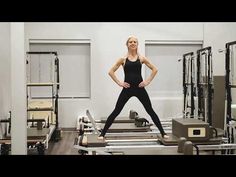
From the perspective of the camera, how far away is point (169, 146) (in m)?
4.25

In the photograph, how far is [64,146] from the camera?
6.46 m

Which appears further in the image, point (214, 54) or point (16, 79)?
point (214, 54)

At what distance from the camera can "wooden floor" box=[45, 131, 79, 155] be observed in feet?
19.2

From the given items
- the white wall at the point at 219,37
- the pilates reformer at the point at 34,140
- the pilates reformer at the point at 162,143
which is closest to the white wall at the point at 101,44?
the white wall at the point at 219,37

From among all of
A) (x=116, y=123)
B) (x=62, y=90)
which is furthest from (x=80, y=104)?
(x=116, y=123)

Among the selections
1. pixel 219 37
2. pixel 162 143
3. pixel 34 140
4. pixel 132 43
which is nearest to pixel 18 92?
pixel 34 140

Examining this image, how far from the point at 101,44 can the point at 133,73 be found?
406cm

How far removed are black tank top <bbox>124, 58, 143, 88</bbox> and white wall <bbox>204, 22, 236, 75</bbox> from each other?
4.48 metres

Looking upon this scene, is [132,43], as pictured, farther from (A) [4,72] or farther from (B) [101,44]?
(B) [101,44]

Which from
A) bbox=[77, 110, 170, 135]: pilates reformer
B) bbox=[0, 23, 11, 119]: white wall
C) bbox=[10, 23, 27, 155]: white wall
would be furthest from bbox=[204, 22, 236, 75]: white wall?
bbox=[10, 23, 27, 155]: white wall

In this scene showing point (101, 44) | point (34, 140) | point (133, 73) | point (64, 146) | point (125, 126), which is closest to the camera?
point (133, 73)

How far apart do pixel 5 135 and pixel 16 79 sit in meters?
2.37

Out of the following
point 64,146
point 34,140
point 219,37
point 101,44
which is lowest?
point 64,146
